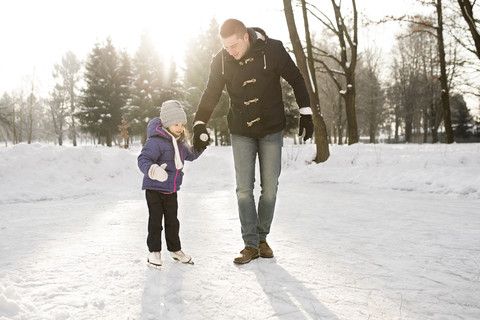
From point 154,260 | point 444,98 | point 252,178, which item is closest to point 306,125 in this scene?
point 252,178

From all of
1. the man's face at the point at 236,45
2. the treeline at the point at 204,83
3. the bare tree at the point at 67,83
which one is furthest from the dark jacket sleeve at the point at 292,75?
the bare tree at the point at 67,83

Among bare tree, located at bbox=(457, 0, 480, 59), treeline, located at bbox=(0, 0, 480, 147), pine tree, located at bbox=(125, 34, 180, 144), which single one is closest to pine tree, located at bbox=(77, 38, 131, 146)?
treeline, located at bbox=(0, 0, 480, 147)

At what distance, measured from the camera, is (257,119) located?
118 inches

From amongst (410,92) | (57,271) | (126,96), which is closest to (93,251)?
(57,271)

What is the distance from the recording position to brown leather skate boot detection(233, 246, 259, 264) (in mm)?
2789

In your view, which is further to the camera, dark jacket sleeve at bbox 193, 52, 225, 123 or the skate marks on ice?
dark jacket sleeve at bbox 193, 52, 225, 123

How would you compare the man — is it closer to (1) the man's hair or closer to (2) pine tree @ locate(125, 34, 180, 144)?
(1) the man's hair

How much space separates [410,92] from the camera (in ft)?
116

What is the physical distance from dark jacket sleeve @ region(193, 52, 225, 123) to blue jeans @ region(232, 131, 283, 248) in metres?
0.45

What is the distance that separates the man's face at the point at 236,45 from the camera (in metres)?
2.82

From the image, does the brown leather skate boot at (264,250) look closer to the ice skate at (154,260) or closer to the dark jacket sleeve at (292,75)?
the ice skate at (154,260)

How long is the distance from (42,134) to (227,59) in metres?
70.6

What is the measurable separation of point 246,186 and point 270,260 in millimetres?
676

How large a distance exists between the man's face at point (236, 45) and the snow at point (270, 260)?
1.79 meters
